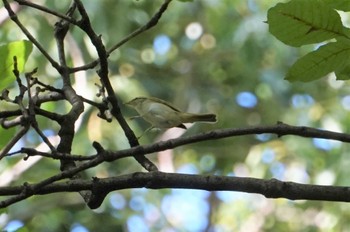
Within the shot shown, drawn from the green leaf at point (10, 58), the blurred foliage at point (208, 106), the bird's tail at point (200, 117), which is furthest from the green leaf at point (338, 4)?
the blurred foliage at point (208, 106)

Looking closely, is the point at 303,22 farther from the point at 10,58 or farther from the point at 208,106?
the point at 208,106

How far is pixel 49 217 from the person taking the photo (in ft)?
→ 11.7

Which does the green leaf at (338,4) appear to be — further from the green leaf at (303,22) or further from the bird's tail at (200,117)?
the bird's tail at (200,117)

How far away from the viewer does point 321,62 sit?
795 millimetres

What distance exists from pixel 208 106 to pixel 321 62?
433 centimetres

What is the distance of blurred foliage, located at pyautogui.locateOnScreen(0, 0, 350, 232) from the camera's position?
3.68 metres

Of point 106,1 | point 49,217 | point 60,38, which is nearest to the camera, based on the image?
point 60,38

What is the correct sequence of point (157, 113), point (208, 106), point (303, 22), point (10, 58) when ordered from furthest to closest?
point (208, 106) < point (157, 113) < point (10, 58) < point (303, 22)

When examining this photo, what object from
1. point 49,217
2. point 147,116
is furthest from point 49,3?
point 147,116

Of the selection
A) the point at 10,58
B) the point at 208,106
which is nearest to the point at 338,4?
the point at 10,58

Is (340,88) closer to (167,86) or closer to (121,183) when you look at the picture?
(167,86)

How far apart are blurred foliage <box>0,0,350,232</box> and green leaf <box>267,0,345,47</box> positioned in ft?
6.79

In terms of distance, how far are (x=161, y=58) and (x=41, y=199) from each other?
214cm

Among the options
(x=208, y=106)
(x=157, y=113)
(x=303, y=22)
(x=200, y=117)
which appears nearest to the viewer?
(x=303, y=22)
